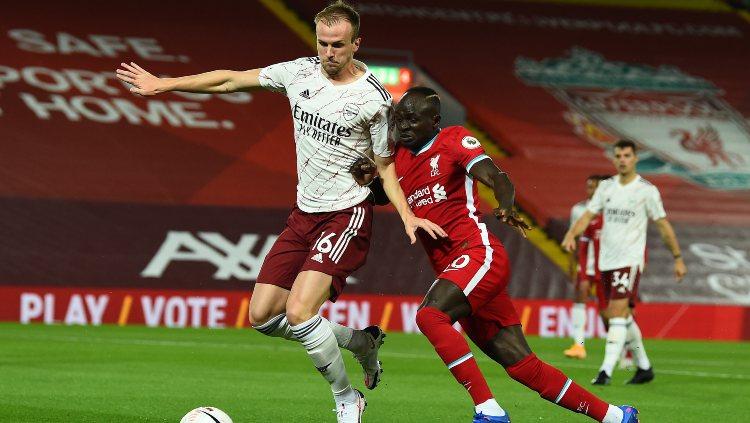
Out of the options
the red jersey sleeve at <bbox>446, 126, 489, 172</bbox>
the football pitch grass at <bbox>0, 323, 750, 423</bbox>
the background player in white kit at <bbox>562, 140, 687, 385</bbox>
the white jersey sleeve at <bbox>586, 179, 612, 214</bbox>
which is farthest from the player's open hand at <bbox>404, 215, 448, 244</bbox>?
the white jersey sleeve at <bbox>586, 179, 612, 214</bbox>

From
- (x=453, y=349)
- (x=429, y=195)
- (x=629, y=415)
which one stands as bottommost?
(x=629, y=415)

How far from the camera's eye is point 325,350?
24.6ft

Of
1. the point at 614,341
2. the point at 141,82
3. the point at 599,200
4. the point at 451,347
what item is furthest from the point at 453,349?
the point at 599,200

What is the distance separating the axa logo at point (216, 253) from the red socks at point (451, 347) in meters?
11.8

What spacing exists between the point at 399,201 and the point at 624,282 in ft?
17.8

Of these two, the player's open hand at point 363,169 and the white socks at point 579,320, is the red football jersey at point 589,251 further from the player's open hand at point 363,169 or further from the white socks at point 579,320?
the player's open hand at point 363,169

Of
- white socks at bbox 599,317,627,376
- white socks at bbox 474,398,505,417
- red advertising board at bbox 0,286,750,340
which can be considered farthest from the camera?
red advertising board at bbox 0,286,750,340

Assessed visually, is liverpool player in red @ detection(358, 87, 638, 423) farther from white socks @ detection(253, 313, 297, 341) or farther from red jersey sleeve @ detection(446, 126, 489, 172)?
white socks @ detection(253, 313, 297, 341)

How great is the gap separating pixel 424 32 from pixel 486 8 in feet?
5.59

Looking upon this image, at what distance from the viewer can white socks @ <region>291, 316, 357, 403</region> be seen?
744cm

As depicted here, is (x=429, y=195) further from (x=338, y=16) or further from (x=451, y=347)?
(x=338, y=16)

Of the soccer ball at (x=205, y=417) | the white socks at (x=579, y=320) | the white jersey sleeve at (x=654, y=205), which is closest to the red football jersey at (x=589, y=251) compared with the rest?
the white socks at (x=579, y=320)

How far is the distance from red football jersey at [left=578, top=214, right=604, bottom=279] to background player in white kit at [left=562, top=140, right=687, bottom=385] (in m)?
3.31

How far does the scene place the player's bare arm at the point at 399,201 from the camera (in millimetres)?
7125
